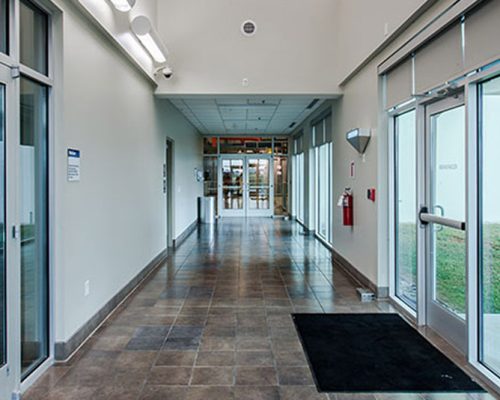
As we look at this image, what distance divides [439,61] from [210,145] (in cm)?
1106

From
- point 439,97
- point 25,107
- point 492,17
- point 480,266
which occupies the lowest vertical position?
point 480,266

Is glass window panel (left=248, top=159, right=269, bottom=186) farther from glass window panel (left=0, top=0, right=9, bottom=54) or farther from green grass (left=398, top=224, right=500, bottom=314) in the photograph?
glass window panel (left=0, top=0, right=9, bottom=54)

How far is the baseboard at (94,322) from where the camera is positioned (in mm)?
3068

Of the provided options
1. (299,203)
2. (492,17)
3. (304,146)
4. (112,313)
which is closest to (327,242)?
(304,146)

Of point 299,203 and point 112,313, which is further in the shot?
point 299,203

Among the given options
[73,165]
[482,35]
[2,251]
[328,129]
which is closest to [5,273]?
[2,251]

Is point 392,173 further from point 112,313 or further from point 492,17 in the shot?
point 112,313

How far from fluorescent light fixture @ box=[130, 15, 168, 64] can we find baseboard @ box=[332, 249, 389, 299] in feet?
12.4

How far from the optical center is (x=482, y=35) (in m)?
2.72

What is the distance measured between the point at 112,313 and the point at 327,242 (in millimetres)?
4921

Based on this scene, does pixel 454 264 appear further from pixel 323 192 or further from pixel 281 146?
pixel 281 146

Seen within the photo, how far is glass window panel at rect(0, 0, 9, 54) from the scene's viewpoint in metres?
2.45

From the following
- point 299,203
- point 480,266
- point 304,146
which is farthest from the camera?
point 299,203

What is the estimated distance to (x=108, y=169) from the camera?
4066 mm
